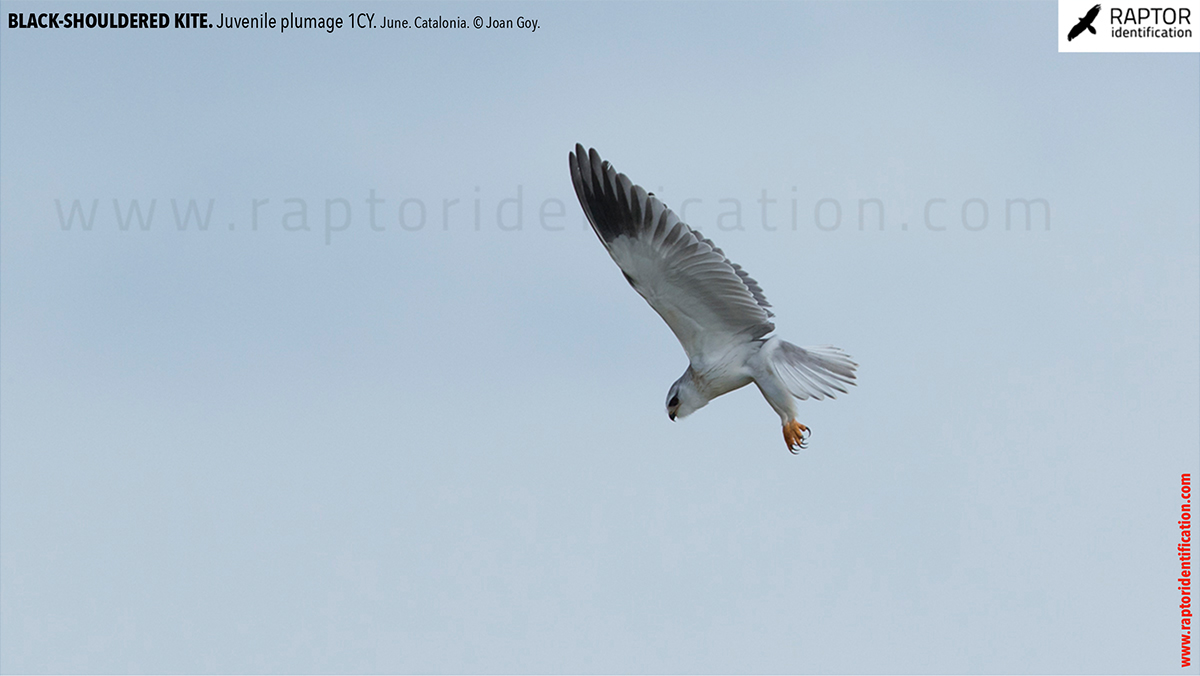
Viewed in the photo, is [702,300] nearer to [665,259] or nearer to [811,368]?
[665,259]

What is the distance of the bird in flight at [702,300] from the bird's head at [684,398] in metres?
0.16

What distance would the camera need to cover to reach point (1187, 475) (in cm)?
1494

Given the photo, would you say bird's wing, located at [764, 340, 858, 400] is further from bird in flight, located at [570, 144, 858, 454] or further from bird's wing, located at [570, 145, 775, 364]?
bird's wing, located at [570, 145, 775, 364]

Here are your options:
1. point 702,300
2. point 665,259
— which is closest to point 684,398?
point 702,300

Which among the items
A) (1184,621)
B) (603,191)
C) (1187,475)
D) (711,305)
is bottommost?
(1184,621)

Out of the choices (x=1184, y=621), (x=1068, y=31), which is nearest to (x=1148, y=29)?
(x=1068, y=31)

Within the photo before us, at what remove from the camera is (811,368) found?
39.6 ft

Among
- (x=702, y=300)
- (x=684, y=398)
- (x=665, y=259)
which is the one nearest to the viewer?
(x=665, y=259)

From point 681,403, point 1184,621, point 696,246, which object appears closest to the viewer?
point 696,246

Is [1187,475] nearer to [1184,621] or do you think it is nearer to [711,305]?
[1184,621]

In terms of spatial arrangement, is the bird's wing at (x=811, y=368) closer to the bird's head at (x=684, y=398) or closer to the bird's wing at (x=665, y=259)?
Result: the bird's wing at (x=665, y=259)

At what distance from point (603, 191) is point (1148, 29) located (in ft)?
25.9

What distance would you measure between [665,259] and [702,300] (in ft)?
1.77

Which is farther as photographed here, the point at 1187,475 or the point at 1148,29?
the point at 1148,29
